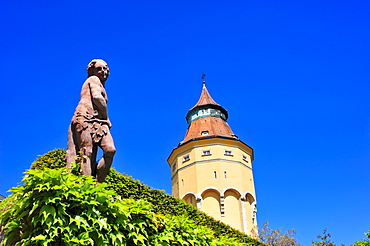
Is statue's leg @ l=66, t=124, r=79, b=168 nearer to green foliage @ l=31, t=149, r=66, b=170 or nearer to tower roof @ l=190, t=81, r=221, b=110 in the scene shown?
green foliage @ l=31, t=149, r=66, b=170

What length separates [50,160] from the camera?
31.7 feet

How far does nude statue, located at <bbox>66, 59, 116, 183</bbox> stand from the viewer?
6543 mm

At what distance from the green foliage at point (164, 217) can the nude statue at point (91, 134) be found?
1.57 feet

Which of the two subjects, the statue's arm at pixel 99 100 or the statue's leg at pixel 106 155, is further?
the statue's arm at pixel 99 100

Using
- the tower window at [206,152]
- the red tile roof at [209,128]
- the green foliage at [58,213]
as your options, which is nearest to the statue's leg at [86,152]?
the green foliage at [58,213]

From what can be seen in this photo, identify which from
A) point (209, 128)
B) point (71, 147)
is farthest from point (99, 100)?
point (209, 128)

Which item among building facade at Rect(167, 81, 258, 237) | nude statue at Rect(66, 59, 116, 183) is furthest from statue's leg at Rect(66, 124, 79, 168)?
building facade at Rect(167, 81, 258, 237)

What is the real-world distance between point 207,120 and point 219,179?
7.03 meters

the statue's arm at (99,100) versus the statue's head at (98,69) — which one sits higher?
the statue's head at (98,69)

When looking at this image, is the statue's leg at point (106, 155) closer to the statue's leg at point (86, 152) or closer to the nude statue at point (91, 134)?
the nude statue at point (91, 134)

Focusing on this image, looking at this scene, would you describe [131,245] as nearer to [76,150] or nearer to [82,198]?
[82,198]

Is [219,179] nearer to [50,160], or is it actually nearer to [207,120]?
[207,120]

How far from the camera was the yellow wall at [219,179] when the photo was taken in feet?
105

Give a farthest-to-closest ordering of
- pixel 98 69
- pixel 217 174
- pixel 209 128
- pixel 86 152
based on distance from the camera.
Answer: pixel 209 128, pixel 217 174, pixel 98 69, pixel 86 152
